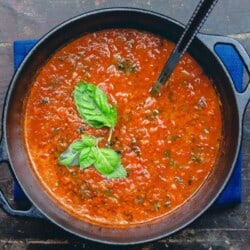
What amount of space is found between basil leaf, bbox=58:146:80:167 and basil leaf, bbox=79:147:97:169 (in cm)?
3

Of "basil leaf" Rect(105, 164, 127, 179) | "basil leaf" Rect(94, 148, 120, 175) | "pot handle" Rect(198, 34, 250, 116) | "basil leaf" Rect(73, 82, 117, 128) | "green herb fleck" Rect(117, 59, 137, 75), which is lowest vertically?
"basil leaf" Rect(105, 164, 127, 179)

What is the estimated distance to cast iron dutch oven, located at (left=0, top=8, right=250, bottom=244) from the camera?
1.76m

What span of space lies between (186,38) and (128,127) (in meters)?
0.29

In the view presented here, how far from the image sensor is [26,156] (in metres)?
1.87

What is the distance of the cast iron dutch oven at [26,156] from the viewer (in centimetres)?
176

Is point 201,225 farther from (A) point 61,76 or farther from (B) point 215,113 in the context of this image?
(A) point 61,76

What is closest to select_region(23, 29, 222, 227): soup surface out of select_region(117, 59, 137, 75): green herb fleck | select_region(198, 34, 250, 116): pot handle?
select_region(117, 59, 137, 75): green herb fleck

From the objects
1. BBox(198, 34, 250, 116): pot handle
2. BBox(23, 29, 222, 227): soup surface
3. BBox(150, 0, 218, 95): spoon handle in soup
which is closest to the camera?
BBox(150, 0, 218, 95): spoon handle in soup

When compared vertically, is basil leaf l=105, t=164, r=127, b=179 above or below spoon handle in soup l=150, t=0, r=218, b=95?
below

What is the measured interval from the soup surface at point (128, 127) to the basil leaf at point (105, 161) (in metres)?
0.05

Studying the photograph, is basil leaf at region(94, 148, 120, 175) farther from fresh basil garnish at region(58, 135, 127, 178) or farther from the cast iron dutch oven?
the cast iron dutch oven

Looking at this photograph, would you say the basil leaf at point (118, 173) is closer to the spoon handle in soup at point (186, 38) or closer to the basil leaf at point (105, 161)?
the basil leaf at point (105, 161)

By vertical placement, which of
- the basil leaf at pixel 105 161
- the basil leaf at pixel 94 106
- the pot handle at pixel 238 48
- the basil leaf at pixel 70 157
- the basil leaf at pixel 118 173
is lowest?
the basil leaf at pixel 70 157

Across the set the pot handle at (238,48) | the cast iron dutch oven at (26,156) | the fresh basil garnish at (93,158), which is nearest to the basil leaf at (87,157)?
the fresh basil garnish at (93,158)
